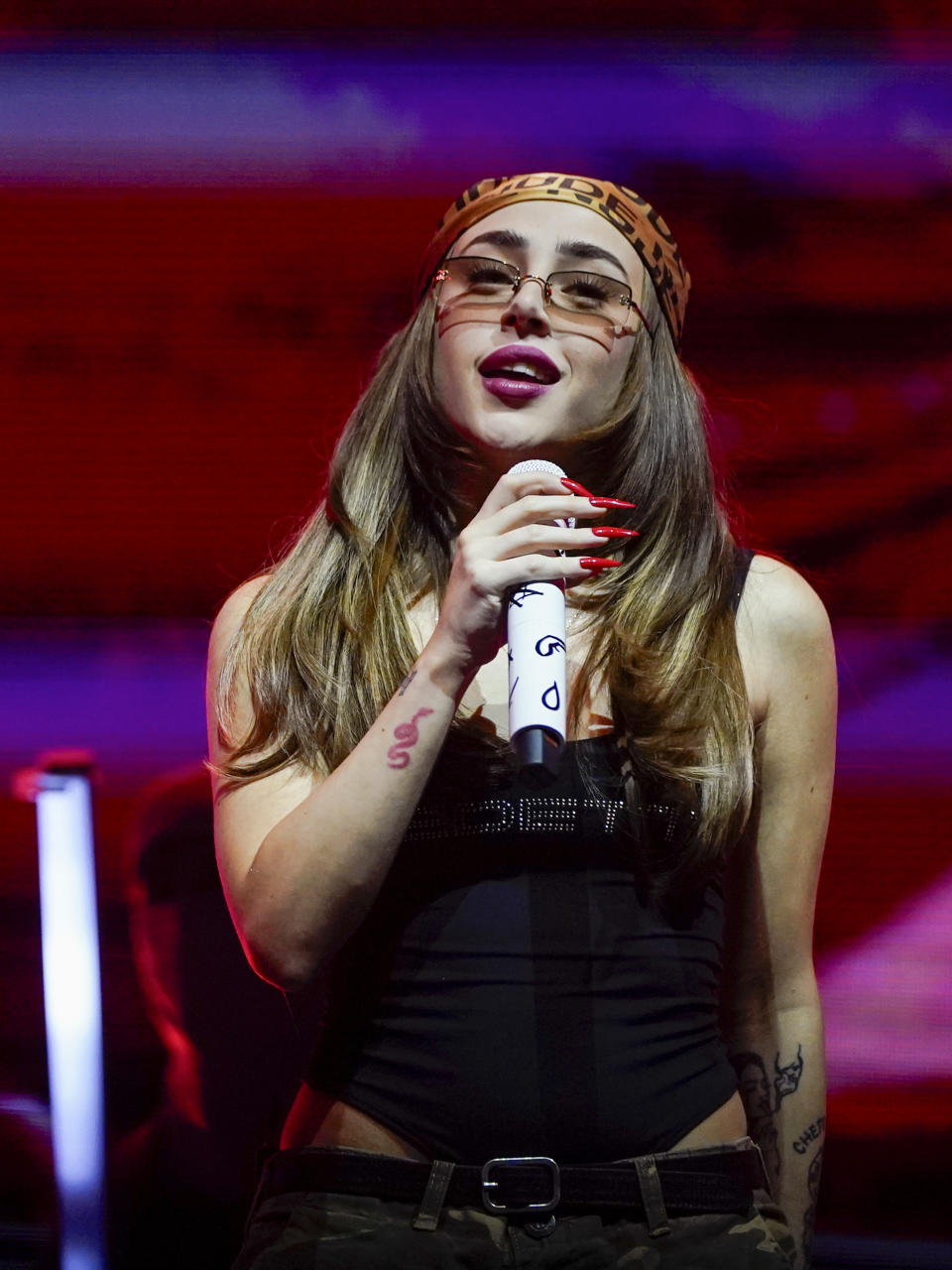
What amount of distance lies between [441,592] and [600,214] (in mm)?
486

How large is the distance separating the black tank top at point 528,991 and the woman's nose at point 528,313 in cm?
46

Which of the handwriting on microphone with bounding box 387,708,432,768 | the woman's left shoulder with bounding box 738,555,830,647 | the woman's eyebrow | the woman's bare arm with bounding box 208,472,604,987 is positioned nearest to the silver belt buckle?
the woman's bare arm with bounding box 208,472,604,987

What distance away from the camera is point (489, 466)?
157 centimetres

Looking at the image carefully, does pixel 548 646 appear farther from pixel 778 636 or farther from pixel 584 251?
pixel 584 251

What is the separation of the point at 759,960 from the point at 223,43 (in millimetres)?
1526

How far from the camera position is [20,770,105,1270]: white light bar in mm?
1813

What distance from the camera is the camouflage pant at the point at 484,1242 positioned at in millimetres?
1227

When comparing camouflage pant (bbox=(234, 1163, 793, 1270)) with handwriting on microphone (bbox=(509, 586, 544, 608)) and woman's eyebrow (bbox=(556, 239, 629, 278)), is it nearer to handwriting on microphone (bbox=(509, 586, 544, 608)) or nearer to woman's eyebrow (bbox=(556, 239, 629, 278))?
handwriting on microphone (bbox=(509, 586, 544, 608))

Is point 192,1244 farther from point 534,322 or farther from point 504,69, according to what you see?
point 504,69

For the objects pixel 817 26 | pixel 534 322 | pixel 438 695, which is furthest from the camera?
pixel 817 26

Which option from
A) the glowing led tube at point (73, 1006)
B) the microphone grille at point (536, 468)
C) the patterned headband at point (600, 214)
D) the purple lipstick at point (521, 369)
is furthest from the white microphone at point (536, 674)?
the glowing led tube at point (73, 1006)

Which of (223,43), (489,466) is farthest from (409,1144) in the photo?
(223,43)

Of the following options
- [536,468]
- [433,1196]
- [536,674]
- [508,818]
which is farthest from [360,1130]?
[536,468]

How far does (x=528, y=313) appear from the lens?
4.91ft
